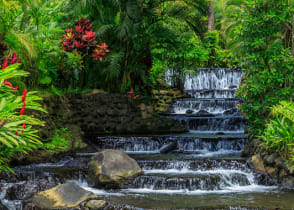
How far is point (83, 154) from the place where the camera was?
923 centimetres

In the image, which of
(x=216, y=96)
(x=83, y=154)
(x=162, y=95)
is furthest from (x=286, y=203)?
(x=216, y=96)

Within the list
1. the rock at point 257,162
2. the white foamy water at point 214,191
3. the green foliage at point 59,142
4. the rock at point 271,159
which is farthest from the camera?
the green foliage at point 59,142

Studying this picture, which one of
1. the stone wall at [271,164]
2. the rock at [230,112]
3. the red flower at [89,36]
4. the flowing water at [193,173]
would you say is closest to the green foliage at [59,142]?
the flowing water at [193,173]

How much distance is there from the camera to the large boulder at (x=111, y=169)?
686cm

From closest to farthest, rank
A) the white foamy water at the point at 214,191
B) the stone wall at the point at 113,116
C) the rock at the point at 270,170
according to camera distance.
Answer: the white foamy water at the point at 214,191, the rock at the point at 270,170, the stone wall at the point at 113,116

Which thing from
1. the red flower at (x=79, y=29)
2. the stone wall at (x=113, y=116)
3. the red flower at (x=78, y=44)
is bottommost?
the stone wall at (x=113, y=116)

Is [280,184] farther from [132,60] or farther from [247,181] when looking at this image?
[132,60]

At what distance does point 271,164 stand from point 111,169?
3269mm

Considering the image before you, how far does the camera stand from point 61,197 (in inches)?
230

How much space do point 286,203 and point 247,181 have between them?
1.34m

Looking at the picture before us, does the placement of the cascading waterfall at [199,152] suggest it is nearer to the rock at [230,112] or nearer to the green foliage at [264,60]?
the rock at [230,112]

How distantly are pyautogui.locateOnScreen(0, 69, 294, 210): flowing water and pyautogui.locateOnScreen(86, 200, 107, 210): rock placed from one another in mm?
335

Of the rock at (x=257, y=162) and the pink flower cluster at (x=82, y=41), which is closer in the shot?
the rock at (x=257, y=162)

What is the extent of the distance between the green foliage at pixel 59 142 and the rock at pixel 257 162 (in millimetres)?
4645
